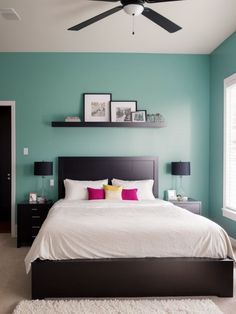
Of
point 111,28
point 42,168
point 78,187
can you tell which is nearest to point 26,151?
point 42,168

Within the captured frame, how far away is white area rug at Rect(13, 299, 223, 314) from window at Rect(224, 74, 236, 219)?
2.25 m

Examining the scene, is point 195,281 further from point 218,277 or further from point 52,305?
point 52,305

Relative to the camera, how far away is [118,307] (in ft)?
9.08

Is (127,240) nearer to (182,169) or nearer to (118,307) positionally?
(118,307)

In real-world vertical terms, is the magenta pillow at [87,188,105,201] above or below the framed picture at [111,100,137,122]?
below

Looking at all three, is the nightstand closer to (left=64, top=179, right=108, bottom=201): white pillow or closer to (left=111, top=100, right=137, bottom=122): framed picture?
(left=64, top=179, right=108, bottom=201): white pillow

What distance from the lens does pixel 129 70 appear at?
215 inches

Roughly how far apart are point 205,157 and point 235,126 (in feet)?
3.14

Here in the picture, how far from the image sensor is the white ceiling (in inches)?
148

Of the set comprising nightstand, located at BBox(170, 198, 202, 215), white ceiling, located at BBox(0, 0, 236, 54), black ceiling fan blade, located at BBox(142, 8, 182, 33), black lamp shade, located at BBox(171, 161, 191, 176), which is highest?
white ceiling, located at BBox(0, 0, 236, 54)

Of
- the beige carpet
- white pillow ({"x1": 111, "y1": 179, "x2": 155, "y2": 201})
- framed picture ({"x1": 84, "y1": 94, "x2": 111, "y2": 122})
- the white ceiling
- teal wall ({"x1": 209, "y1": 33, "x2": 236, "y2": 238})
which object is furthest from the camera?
framed picture ({"x1": 84, "y1": 94, "x2": 111, "y2": 122})

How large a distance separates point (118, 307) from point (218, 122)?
11.4 feet

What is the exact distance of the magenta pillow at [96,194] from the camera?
15.5 feet

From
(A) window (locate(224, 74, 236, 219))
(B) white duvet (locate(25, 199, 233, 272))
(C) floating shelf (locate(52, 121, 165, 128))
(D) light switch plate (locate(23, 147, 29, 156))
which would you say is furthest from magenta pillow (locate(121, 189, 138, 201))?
(D) light switch plate (locate(23, 147, 29, 156))
